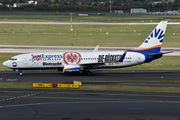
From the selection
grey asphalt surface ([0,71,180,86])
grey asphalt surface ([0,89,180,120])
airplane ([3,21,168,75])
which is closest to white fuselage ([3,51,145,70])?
airplane ([3,21,168,75])

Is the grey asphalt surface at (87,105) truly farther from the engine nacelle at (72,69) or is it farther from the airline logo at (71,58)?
the airline logo at (71,58)

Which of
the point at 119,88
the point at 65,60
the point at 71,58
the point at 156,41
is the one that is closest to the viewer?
the point at 119,88

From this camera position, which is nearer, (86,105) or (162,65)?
(86,105)

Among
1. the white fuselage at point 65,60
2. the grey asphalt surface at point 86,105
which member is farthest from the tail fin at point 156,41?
the grey asphalt surface at point 86,105

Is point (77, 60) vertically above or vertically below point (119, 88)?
above

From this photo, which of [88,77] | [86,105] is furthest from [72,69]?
[86,105]

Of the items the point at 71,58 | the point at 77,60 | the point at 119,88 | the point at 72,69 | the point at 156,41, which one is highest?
the point at 156,41

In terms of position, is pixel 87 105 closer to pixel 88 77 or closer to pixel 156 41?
pixel 88 77

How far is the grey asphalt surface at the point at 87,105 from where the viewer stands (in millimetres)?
27172

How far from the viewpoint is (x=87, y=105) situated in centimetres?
3075

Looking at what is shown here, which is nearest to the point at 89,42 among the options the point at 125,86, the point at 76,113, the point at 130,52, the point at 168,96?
the point at 130,52

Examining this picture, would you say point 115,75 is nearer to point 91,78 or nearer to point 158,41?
point 91,78

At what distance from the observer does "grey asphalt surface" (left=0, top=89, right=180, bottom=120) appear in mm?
27172

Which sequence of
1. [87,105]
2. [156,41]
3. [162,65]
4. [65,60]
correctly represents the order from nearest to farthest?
1. [87,105]
2. [65,60]
3. [156,41]
4. [162,65]
